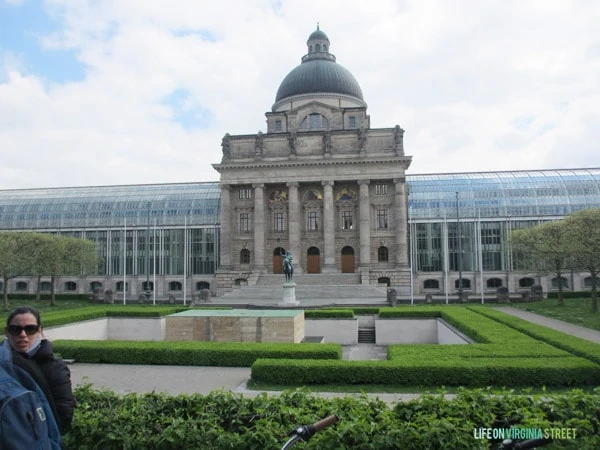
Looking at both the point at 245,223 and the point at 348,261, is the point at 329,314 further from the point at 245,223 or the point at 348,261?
the point at 245,223

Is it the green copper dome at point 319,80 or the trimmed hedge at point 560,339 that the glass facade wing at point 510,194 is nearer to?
the green copper dome at point 319,80

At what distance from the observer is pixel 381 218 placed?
64.0m

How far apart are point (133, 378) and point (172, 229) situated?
54793 mm

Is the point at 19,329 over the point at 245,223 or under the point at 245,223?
under

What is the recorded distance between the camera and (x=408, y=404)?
350 inches

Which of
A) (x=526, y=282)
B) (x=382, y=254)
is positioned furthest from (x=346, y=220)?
(x=526, y=282)

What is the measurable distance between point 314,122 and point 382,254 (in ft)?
67.8

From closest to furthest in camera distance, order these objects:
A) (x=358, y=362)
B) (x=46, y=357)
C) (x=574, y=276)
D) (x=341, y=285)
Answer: (x=46, y=357), (x=358, y=362), (x=341, y=285), (x=574, y=276)

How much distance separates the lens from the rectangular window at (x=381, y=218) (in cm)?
6388

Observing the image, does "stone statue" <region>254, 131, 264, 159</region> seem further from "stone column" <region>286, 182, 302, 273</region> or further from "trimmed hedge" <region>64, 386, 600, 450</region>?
"trimmed hedge" <region>64, 386, 600, 450</region>

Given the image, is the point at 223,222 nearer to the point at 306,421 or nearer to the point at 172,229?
the point at 172,229

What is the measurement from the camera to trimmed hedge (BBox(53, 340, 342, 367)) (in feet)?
67.6

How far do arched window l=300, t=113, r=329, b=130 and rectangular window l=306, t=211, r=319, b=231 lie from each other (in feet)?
40.2

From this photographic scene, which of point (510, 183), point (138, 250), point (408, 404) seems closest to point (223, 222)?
point (138, 250)
